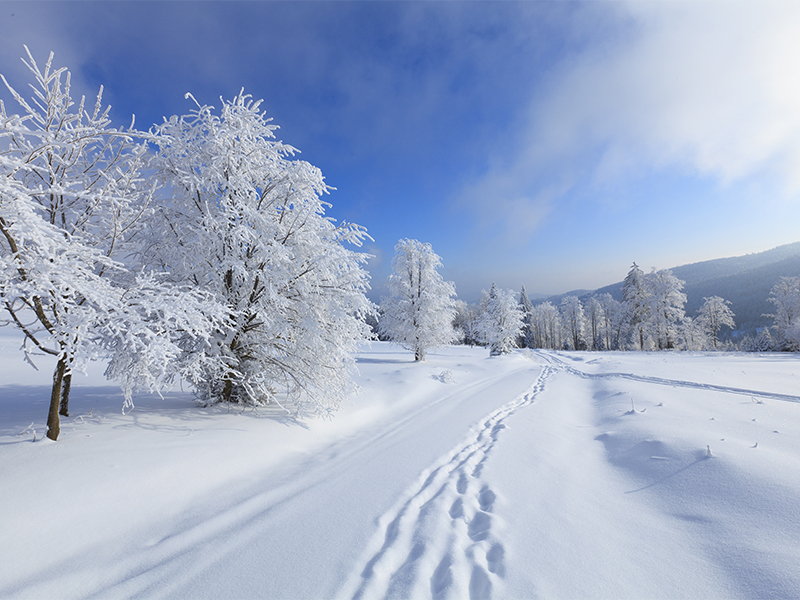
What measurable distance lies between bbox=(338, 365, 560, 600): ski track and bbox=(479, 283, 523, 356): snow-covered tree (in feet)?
98.6

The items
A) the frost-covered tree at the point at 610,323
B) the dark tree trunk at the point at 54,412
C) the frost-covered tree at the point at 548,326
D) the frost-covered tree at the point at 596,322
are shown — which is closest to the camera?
the dark tree trunk at the point at 54,412

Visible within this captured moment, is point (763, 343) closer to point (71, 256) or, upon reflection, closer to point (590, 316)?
point (590, 316)

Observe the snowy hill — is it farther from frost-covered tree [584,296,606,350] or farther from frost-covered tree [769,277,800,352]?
frost-covered tree [769,277,800,352]

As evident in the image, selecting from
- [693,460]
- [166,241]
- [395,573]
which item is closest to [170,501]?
[395,573]

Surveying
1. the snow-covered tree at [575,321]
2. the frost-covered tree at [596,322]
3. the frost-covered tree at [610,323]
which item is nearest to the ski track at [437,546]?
the frost-covered tree at [610,323]

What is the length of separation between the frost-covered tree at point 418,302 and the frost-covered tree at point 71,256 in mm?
17611

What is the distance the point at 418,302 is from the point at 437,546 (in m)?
19.7

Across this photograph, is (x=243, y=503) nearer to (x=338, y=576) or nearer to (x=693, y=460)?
(x=338, y=576)

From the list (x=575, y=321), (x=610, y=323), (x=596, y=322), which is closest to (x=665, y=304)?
(x=610, y=323)

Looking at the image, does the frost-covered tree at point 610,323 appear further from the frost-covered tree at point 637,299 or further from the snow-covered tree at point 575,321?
the frost-covered tree at point 637,299

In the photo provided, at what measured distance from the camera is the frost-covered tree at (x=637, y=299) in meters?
36.5

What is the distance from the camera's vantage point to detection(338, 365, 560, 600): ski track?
2.62 m

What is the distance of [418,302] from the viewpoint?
22.7 m

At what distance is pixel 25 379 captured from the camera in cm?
962
